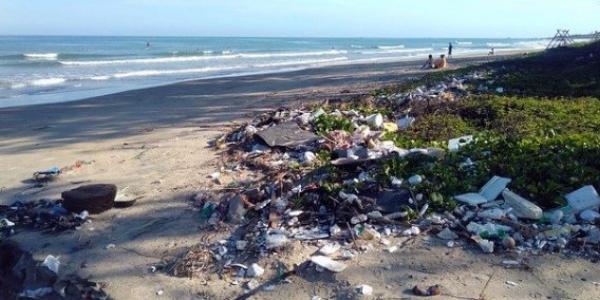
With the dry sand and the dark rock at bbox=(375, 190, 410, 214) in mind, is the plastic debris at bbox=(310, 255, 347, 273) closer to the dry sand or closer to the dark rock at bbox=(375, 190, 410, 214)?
the dry sand

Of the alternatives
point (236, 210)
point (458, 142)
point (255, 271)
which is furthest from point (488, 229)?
point (458, 142)

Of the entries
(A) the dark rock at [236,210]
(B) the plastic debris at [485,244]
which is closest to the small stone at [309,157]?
(A) the dark rock at [236,210]

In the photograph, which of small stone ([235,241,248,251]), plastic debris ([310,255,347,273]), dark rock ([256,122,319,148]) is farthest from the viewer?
dark rock ([256,122,319,148])

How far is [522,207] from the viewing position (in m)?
4.05

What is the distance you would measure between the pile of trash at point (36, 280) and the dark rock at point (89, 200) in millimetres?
600

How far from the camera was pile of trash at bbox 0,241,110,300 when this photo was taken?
3.51 metres

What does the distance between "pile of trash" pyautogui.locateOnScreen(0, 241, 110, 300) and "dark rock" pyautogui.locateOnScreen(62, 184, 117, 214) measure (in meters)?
0.60

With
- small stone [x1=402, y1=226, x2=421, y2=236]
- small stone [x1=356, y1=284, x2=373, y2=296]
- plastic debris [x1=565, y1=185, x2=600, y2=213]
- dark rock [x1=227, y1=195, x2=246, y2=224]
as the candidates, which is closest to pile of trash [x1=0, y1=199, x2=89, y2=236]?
dark rock [x1=227, y1=195, x2=246, y2=224]

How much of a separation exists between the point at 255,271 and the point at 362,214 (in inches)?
40.2

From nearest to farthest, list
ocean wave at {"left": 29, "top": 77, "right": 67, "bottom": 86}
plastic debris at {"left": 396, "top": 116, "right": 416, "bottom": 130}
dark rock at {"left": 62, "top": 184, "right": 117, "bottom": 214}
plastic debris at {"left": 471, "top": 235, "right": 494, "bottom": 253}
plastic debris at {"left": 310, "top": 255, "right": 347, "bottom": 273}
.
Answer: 1. plastic debris at {"left": 310, "top": 255, "right": 347, "bottom": 273}
2. plastic debris at {"left": 471, "top": 235, "right": 494, "bottom": 253}
3. dark rock at {"left": 62, "top": 184, "right": 117, "bottom": 214}
4. plastic debris at {"left": 396, "top": 116, "right": 416, "bottom": 130}
5. ocean wave at {"left": 29, "top": 77, "right": 67, "bottom": 86}

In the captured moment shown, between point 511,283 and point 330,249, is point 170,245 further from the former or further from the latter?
point 511,283

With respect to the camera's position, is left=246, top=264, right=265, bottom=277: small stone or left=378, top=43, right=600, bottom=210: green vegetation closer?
left=246, top=264, right=265, bottom=277: small stone

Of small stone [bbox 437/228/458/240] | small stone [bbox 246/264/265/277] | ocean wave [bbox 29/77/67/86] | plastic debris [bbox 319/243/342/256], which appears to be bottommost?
ocean wave [bbox 29/77/67/86]

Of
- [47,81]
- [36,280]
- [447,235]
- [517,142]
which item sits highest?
[517,142]
